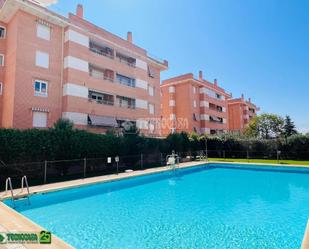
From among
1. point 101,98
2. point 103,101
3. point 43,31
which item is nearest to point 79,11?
point 43,31

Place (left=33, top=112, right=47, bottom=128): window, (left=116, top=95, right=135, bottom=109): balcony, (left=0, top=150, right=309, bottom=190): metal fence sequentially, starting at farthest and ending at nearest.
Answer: (left=116, top=95, right=135, bottom=109): balcony, (left=33, top=112, right=47, bottom=128): window, (left=0, top=150, right=309, bottom=190): metal fence

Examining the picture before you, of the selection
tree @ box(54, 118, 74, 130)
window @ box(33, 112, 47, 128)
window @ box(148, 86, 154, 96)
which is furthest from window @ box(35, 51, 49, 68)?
window @ box(148, 86, 154, 96)

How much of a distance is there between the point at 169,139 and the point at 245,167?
10165 mm

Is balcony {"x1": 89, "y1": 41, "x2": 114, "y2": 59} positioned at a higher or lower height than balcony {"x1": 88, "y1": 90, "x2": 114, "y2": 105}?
higher

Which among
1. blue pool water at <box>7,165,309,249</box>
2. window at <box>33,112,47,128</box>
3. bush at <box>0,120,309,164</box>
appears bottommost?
blue pool water at <box>7,165,309,249</box>

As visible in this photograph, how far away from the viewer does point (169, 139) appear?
29.7m

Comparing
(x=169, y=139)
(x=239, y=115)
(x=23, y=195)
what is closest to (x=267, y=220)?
(x=23, y=195)

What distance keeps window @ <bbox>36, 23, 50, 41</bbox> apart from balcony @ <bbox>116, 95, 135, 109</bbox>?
11.0 m

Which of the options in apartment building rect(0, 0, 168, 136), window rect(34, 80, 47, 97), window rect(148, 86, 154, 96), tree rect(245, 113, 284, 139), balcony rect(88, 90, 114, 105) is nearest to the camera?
apartment building rect(0, 0, 168, 136)

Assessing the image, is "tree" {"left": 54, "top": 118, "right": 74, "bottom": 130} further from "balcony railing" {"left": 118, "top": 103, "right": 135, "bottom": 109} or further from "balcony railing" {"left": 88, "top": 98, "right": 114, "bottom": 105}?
"balcony railing" {"left": 118, "top": 103, "right": 135, "bottom": 109}

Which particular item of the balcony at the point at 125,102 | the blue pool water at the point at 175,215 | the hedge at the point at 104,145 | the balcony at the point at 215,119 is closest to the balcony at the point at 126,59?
the balcony at the point at 125,102

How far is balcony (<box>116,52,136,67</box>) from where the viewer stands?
103 feet

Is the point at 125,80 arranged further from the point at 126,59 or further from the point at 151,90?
the point at 151,90

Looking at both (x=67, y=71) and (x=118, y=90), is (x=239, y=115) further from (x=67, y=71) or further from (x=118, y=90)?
(x=67, y=71)
